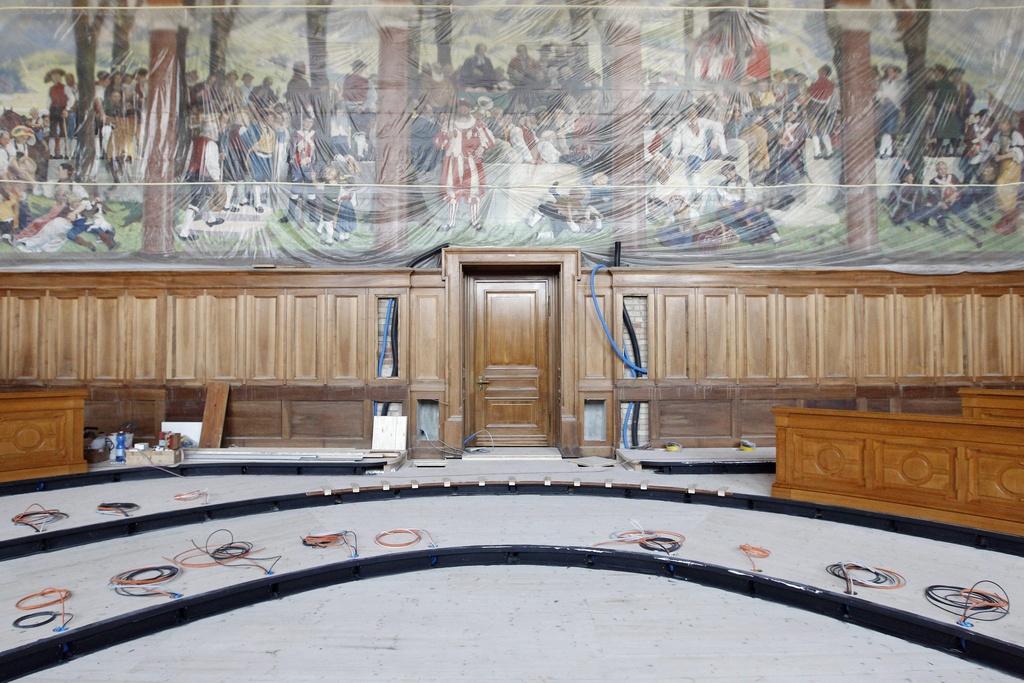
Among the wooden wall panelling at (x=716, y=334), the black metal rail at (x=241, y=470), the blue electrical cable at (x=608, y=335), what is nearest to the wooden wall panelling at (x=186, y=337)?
the black metal rail at (x=241, y=470)

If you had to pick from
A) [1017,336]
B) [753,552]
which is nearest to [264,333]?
[753,552]

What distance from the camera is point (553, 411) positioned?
272 inches

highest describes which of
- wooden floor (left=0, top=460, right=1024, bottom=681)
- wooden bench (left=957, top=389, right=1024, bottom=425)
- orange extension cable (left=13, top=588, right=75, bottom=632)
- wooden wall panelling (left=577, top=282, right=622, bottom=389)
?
wooden wall panelling (left=577, top=282, right=622, bottom=389)

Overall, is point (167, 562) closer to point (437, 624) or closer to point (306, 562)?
point (306, 562)

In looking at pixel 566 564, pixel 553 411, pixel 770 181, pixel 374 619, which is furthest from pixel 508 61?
pixel 374 619

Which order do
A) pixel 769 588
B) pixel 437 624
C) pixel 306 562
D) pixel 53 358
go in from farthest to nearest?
pixel 53 358 < pixel 306 562 < pixel 769 588 < pixel 437 624

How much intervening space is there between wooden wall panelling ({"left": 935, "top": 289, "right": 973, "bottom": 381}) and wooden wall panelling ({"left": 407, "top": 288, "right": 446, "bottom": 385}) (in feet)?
Result: 21.2

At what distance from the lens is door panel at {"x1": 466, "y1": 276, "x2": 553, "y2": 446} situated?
697 cm

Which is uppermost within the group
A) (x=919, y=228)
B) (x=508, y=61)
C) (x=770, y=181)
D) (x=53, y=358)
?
(x=508, y=61)

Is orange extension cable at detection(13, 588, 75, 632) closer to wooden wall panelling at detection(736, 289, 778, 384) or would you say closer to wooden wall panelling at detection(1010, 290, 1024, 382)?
wooden wall panelling at detection(736, 289, 778, 384)

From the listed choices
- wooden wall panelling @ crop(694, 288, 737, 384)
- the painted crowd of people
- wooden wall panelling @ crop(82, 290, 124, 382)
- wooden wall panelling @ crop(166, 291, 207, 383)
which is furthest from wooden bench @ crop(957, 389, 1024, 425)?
wooden wall panelling @ crop(82, 290, 124, 382)

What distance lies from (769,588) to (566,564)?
49.9 inches

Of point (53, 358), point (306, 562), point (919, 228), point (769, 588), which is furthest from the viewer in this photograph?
point (919, 228)

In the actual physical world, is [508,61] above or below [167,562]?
above
